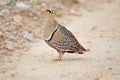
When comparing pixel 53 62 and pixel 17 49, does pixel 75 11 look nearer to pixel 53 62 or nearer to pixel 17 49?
pixel 17 49

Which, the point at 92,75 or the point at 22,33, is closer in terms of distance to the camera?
the point at 92,75

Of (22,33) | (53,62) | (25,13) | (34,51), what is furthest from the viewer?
(25,13)

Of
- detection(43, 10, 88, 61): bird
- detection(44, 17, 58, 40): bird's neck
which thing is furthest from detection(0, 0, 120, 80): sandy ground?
detection(44, 17, 58, 40): bird's neck

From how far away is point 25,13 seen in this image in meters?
11.7

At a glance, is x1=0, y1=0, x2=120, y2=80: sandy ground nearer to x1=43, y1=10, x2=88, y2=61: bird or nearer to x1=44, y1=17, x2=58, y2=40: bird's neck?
x1=43, y1=10, x2=88, y2=61: bird

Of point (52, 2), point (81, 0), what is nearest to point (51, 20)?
point (52, 2)

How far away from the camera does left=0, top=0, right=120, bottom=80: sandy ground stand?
7516mm

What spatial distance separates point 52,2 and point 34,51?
4413mm

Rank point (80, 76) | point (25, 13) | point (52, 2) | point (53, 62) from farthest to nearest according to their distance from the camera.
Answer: point (52, 2)
point (25, 13)
point (53, 62)
point (80, 76)

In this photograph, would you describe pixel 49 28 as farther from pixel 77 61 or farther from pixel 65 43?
pixel 77 61

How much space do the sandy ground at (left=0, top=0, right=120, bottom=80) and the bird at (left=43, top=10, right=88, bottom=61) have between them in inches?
8.0

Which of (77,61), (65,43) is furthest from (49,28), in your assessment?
(77,61)

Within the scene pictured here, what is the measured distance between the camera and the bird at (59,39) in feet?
27.5

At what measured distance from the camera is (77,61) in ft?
27.7
